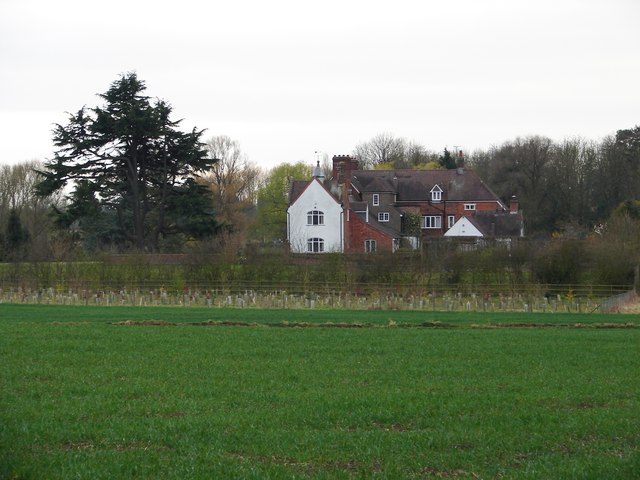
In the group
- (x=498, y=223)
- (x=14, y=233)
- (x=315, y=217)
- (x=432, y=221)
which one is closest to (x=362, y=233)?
(x=315, y=217)

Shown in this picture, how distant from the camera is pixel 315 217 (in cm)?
7306

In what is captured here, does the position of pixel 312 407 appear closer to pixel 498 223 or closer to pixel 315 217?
pixel 315 217

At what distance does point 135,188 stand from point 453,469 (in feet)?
184

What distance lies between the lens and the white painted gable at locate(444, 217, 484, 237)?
79.9 m

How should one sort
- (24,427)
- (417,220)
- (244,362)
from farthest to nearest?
(417,220) < (244,362) < (24,427)

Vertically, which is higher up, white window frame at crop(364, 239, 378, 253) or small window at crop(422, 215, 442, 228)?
small window at crop(422, 215, 442, 228)

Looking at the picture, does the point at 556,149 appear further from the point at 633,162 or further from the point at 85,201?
the point at 85,201

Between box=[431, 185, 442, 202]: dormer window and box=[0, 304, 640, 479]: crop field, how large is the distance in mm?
67035

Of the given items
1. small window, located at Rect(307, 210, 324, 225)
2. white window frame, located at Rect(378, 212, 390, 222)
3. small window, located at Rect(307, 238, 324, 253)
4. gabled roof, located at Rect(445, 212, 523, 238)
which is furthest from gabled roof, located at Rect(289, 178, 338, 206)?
gabled roof, located at Rect(445, 212, 523, 238)

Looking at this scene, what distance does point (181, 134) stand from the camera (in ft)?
200

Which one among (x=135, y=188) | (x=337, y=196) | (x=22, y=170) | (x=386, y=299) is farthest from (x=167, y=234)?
(x=22, y=170)

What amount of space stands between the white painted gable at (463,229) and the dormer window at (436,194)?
21.8ft

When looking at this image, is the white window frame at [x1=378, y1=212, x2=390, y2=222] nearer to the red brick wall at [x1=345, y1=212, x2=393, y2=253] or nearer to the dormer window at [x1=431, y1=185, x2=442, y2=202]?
the dormer window at [x1=431, y1=185, x2=442, y2=202]

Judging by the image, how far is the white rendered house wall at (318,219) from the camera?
2852 inches
